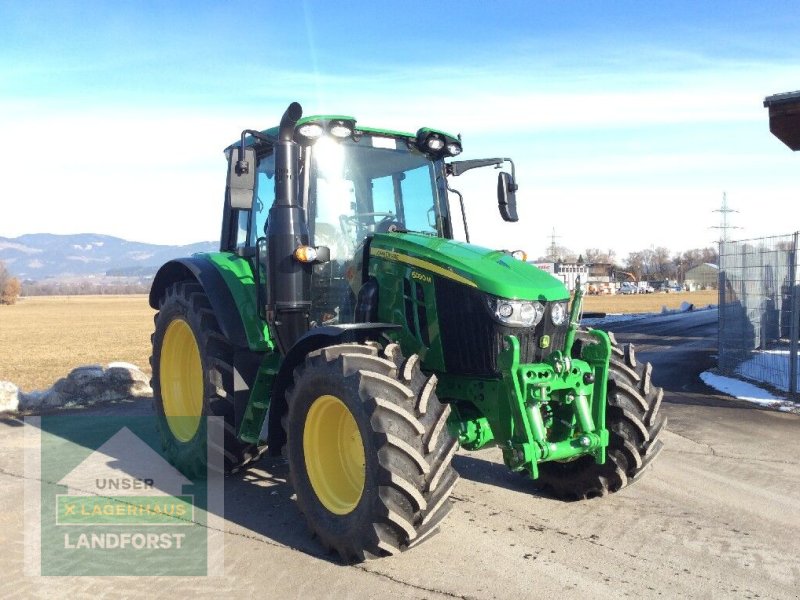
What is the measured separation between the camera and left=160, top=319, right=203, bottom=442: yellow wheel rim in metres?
6.44

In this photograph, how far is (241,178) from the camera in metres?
4.74

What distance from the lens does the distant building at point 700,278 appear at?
371 feet

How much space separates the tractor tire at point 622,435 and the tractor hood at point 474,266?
0.53 metres

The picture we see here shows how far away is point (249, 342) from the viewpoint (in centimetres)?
561

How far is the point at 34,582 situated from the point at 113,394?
6190mm

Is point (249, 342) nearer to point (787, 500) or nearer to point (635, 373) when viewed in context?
point (635, 373)

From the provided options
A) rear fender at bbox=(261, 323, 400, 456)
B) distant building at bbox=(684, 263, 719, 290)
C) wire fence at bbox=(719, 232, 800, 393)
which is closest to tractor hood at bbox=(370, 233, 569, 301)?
rear fender at bbox=(261, 323, 400, 456)

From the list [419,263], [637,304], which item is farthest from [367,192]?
[637,304]

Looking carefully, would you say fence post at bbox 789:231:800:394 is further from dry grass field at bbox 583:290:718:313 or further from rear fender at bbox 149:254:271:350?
dry grass field at bbox 583:290:718:313

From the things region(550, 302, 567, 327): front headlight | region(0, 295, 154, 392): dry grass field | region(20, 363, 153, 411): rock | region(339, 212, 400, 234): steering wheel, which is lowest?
region(0, 295, 154, 392): dry grass field

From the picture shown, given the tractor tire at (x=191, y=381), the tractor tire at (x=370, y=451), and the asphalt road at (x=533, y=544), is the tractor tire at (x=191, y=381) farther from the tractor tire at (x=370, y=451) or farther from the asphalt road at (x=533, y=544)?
the tractor tire at (x=370, y=451)

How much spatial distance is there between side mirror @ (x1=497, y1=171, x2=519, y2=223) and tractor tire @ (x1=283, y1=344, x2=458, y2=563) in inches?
76.1

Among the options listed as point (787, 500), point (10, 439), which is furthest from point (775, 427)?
point (10, 439)

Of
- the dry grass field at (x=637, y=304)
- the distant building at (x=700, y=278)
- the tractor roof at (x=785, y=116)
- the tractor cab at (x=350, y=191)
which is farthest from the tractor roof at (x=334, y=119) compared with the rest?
the distant building at (x=700, y=278)
